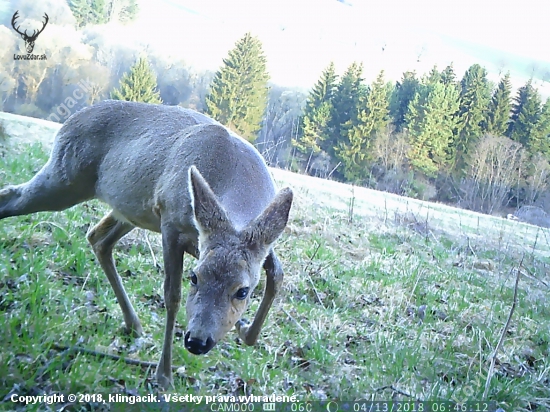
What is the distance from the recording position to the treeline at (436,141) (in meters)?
8.23

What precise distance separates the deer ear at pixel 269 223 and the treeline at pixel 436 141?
5.68 m

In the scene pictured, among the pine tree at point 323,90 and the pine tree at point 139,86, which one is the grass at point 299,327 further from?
the pine tree at point 323,90

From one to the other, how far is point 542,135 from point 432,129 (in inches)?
83.6

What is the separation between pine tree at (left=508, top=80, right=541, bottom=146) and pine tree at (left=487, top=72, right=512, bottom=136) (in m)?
0.19

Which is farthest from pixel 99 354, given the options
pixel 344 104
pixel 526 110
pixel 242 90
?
pixel 526 110

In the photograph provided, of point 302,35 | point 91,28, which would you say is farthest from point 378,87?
point 91,28

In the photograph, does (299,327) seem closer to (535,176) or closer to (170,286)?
(170,286)

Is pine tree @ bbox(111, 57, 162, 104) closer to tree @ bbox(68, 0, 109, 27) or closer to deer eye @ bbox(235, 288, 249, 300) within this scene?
tree @ bbox(68, 0, 109, 27)

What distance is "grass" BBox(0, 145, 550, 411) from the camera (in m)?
2.62

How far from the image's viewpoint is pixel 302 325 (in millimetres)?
3916

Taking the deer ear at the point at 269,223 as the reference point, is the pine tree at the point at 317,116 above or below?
below

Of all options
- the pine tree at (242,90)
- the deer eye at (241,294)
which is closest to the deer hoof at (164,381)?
the deer eye at (241,294)

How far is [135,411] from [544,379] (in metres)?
2.61

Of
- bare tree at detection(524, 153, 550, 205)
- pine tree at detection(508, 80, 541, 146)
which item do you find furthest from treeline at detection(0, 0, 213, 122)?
bare tree at detection(524, 153, 550, 205)
